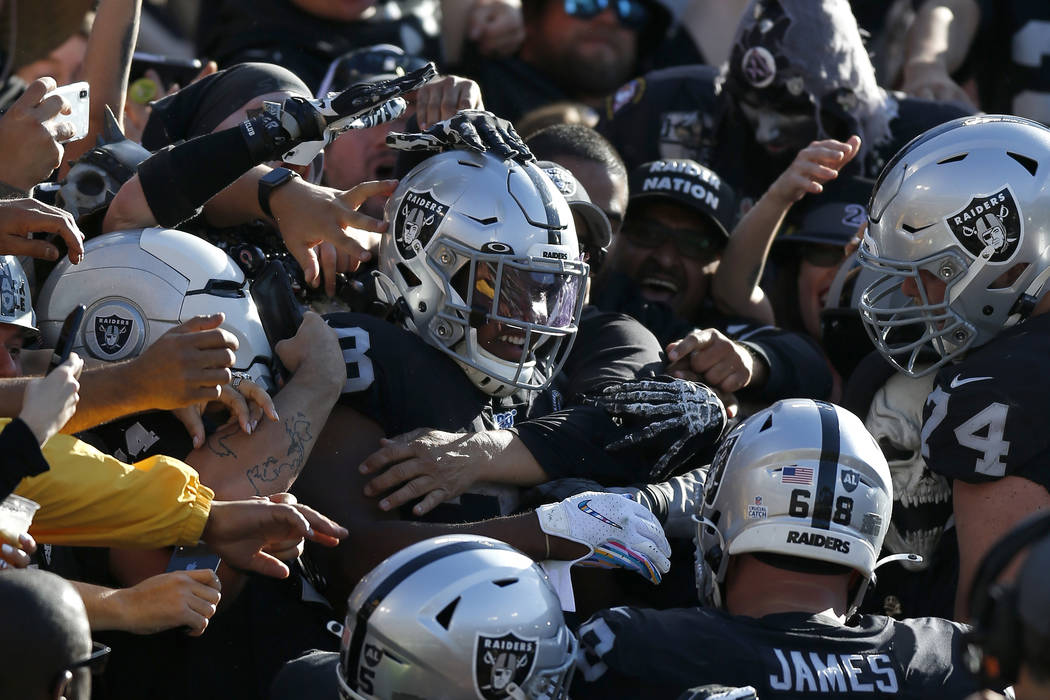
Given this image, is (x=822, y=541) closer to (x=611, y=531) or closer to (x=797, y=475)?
(x=797, y=475)

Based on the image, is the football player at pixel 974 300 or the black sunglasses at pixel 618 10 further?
the black sunglasses at pixel 618 10

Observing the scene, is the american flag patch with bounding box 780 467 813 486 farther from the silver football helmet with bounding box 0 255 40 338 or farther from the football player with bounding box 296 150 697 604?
the silver football helmet with bounding box 0 255 40 338

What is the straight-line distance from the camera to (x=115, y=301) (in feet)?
14.7

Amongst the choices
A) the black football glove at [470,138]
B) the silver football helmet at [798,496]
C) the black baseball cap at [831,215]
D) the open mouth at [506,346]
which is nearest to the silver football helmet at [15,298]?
the black football glove at [470,138]

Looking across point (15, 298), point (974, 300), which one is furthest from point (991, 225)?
point (15, 298)

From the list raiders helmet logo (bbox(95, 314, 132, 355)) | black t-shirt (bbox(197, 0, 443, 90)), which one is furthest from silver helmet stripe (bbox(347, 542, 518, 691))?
black t-shirt (bbox(197, 0, 443, 90))

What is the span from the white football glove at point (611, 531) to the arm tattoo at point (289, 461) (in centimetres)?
69

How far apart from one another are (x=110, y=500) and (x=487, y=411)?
1395 mm

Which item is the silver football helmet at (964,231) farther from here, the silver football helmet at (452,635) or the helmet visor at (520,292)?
the silver football helmet at (452,635)

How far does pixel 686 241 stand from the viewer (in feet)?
20.9

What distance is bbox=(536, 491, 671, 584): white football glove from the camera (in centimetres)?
425

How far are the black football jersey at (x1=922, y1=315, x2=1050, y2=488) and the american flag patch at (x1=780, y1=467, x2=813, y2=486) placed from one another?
1.82ft

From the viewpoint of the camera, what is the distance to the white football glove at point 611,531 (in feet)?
13.9

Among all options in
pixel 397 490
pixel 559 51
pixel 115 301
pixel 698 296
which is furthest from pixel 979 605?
pixel 559 51
